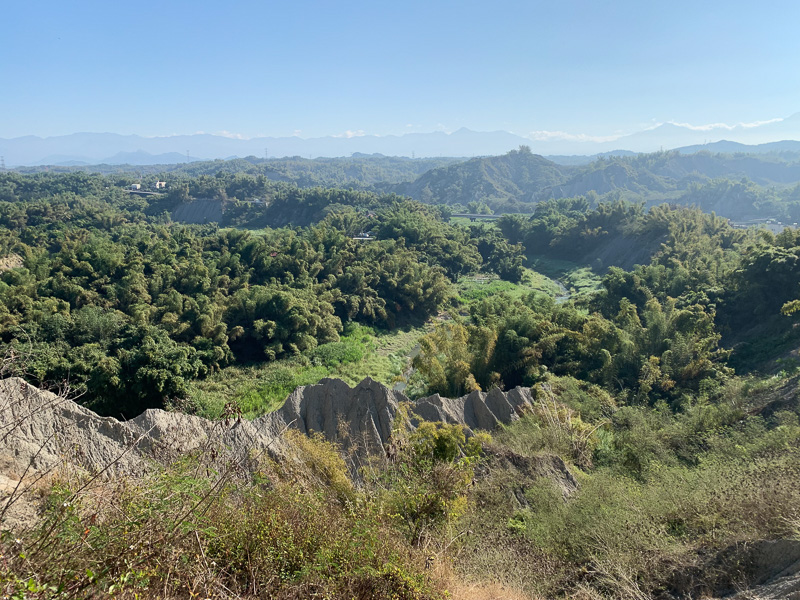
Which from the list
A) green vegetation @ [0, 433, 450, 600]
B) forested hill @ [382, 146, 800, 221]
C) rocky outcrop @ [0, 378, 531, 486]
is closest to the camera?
green vegetation @ [0, 433, 450, 600]

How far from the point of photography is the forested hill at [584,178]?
128m

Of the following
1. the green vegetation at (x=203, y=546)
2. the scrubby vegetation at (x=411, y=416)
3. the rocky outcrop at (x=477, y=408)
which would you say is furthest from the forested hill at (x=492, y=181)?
the green vegetation at (x=203, y=546)

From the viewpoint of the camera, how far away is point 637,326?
20047mm

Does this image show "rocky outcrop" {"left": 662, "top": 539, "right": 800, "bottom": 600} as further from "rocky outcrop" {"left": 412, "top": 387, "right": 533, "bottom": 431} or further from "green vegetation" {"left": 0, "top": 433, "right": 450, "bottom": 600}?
"rocky outcrop" {"left": 412, "top": 387, "right": 533, "bottom": 431}

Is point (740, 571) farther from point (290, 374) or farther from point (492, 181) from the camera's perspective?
point (492, 181)

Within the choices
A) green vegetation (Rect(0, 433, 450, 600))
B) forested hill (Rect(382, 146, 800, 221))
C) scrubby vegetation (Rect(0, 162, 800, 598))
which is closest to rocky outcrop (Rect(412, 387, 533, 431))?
scrubby vegetation (Rect(0, 162, 800, 598))

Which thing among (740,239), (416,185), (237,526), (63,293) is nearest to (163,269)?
(63,293)

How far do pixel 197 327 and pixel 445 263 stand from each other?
28.0 metres

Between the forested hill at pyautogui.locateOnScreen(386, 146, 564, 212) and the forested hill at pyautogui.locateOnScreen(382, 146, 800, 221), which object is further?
the forested hill at pyautogui.locateOnScreen(386, 146, 564, 212)

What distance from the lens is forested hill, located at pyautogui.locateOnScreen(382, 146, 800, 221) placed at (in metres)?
128

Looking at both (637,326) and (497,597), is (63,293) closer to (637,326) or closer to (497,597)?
(497,597)

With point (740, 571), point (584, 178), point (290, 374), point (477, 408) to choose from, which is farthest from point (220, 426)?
point (584, 178)

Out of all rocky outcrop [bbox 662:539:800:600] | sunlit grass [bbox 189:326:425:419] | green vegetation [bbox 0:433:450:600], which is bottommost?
sunlit grass [bbox 189:326:425:419]

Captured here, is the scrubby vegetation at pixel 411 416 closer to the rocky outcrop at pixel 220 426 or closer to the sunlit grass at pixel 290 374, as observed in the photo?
the sunlit grass at pixel 290 374
